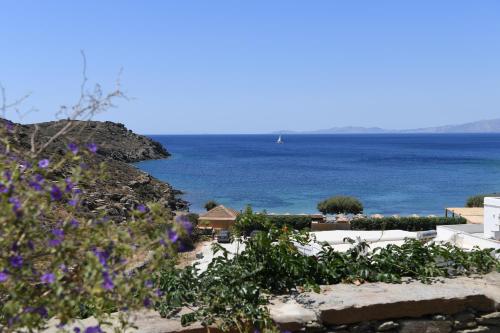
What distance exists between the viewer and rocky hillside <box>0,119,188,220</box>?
266 centimetres

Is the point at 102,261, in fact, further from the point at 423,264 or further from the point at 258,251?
the point at 423,264

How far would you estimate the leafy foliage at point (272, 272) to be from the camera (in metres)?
3.18

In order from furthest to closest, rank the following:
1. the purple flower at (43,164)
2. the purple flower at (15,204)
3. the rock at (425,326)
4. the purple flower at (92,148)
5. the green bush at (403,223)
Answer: the green bush at (403,223) → the rock at (425,326) → the purple flower at (92,148) → the purple flower at (43,164) → the purple flower at (15,204)

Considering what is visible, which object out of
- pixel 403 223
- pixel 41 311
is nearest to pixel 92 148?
pixel 41 311

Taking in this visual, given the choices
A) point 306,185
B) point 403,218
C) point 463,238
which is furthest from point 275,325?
point 306,185

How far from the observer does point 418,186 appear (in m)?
57.9

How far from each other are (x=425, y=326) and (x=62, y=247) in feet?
8.54

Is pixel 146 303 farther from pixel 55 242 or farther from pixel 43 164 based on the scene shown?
pixel 43 164

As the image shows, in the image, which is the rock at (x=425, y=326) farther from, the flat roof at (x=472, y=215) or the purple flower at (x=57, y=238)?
the flat roof at (x=472, y=215)

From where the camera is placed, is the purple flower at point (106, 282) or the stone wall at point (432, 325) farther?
the stone wall at point (432, 325)

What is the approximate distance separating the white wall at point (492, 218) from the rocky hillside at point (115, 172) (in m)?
7.40

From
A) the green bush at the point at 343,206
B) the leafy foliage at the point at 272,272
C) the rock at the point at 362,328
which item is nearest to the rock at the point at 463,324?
the leafy foliage at the point at 272,272

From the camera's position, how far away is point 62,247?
187 centimetres

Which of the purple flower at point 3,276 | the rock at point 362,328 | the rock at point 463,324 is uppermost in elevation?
the purple flower at point 3,276
